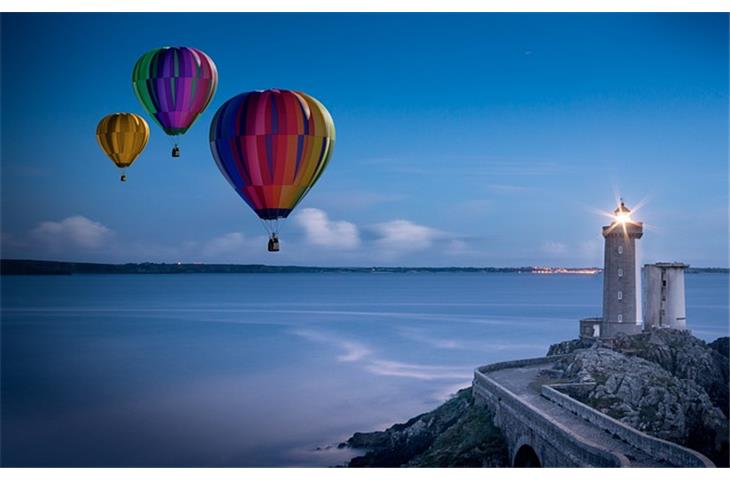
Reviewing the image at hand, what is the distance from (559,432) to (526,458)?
2487 mm

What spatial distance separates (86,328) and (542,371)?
145ft

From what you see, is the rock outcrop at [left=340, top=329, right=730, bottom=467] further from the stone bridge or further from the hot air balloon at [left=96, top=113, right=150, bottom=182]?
the hot air balloon at [left=96, top=113, right=150, bottom=182]

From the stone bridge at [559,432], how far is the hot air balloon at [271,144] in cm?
680

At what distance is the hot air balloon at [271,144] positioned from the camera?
1577cm

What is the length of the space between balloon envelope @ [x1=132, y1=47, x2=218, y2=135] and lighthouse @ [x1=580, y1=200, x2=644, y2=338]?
519 inches

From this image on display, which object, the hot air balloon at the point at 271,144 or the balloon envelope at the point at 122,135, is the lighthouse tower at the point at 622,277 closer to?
the hot air balloon at the point at 271,144

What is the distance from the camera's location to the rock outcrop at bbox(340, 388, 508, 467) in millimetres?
→ 18859

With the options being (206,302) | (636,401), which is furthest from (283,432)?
(206,302)

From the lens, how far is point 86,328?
59.0m

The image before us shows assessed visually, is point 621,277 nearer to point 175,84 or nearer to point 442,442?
point 442,442

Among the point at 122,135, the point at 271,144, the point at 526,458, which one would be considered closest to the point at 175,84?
the point at 122,135

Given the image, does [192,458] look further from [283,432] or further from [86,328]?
[86,328]
